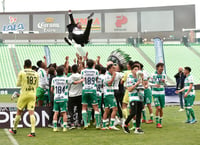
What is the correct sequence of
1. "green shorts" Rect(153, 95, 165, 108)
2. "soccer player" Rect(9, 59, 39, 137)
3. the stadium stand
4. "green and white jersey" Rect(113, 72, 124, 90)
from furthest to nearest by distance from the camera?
the stadium stand → "green shorts" Rect(153, 95, 165, 108) → "green and white jersey" Rect(113, 72, 124, 90) → "soccer player" Rect(9, 59, 39, 137)

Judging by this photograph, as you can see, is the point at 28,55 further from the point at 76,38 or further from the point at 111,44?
the point at 76,38

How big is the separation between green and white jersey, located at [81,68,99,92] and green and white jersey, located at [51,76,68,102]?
1.91 ft

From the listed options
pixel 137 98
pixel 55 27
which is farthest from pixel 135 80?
pixel 55 27

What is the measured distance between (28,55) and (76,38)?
119 ft

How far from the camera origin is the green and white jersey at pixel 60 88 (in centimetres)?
1377

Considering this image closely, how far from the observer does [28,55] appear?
168ft

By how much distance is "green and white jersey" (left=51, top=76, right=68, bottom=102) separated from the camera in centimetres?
1377

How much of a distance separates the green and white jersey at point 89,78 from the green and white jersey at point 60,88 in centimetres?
58

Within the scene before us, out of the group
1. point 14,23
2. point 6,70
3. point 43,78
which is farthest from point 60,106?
point 14,23

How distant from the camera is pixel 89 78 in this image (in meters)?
14.0

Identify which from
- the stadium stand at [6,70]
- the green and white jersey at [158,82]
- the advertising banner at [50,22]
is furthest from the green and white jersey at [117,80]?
the advertising banner at [50,22]

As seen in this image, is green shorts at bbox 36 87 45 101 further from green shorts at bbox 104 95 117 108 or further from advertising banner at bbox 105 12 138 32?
advertising banner at bbox 105 12 138 32

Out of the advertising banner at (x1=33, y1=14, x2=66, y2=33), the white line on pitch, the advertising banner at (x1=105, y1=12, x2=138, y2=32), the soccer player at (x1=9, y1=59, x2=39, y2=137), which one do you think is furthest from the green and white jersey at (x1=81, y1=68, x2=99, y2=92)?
the advertising banner at (x1=33, y1=14, x2=66, y2=33)

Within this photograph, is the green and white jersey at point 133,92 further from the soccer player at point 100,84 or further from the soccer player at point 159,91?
the soccer player at point 159,91
